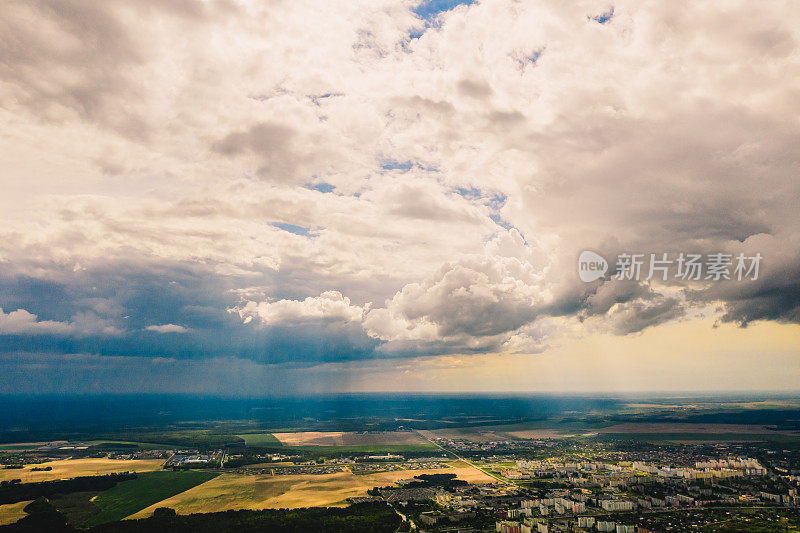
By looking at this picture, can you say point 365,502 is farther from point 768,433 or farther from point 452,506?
point 768,433

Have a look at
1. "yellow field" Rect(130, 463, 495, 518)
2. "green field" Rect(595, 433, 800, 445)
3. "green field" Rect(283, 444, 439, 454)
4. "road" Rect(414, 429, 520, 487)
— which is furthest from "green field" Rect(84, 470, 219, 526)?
"green field" Rect(595, 433, 800, 445)

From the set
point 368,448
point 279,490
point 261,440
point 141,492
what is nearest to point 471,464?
point 368,448

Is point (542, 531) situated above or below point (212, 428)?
above

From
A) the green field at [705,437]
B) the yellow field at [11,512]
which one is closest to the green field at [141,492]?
the yellow field at [11,512]

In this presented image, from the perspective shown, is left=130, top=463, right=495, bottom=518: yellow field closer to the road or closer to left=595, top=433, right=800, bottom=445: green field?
the road

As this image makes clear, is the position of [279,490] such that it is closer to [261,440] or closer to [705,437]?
[261,440]

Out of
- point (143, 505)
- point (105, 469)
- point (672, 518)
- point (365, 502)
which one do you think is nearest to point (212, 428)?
point (105, 469)
